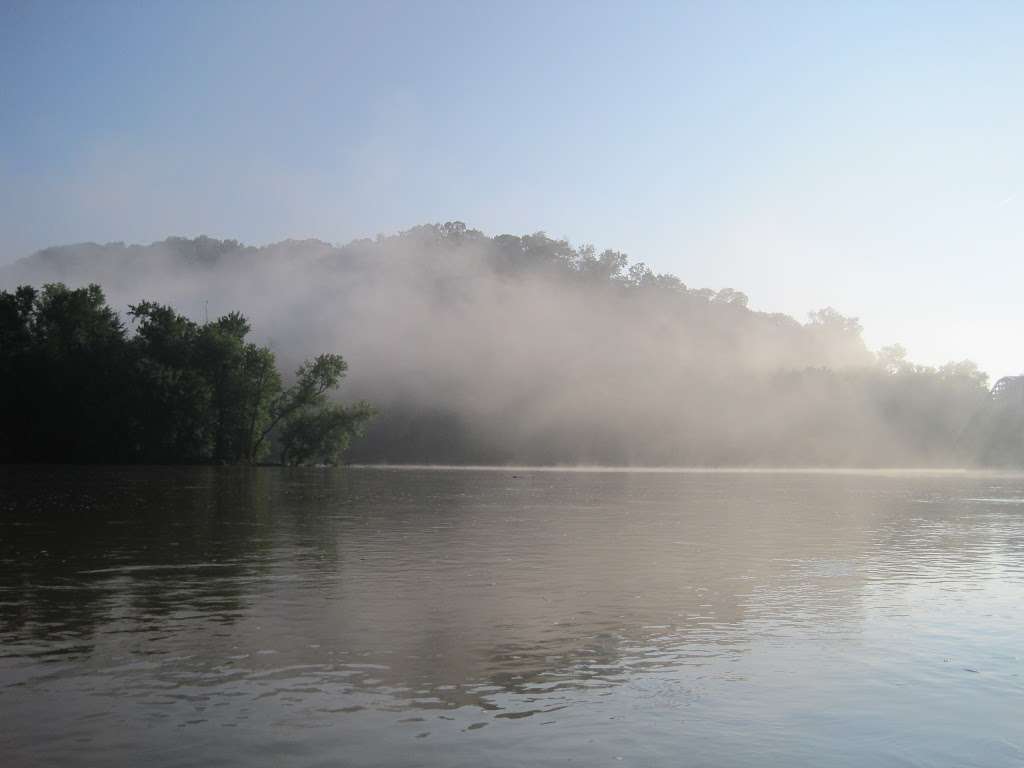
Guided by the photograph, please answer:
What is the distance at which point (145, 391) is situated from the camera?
402 feet

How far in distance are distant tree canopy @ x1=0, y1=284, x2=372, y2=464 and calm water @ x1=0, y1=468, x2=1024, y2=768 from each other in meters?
96.4

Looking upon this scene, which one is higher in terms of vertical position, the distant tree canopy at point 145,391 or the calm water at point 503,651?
the distant tree canopy at point 145,391

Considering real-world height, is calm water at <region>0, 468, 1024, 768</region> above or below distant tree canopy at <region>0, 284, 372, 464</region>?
below

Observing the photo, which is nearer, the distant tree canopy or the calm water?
the calm water

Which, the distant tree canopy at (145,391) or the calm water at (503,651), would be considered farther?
the distant tree canopy at (145,391)

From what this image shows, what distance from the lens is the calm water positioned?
9.92m

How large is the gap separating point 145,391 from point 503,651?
117 metres

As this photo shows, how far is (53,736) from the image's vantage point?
31.9ft

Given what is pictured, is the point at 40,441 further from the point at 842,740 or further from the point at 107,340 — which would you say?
the point at 842,740

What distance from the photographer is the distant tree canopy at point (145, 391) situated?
12075 centimetres

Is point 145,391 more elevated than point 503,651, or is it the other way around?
point 145,391

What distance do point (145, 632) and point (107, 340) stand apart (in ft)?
398

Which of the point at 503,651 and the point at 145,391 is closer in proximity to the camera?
the point at 503,651

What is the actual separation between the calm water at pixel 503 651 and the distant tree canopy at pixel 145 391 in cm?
9641
